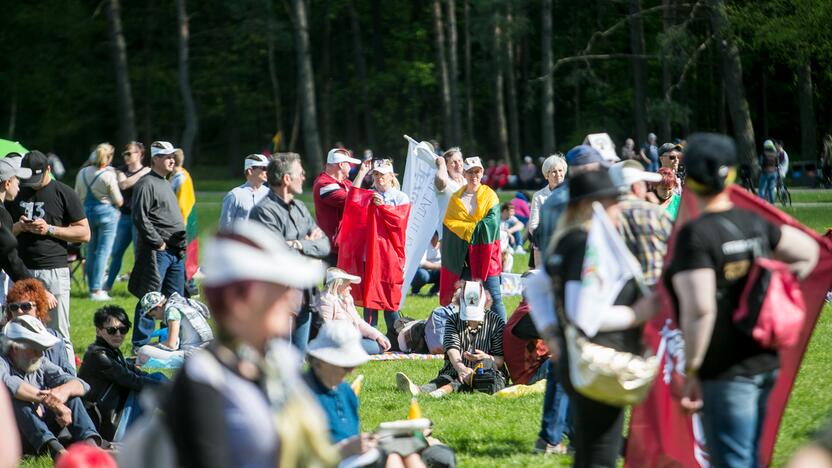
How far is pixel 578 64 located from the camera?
51.0 m

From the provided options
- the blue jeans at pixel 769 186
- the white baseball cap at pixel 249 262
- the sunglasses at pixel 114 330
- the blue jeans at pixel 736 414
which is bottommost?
the blue jeans at pixel 769 186

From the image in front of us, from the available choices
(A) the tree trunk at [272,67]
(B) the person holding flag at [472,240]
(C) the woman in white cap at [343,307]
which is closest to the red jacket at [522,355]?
(C) the woman in white cap at [343,307]

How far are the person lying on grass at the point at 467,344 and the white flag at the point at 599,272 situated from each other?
4588 millimetres

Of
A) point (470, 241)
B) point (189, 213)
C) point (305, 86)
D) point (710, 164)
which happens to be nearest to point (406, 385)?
point (470, 241)

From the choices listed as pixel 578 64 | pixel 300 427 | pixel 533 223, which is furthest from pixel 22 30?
pixel 300 427

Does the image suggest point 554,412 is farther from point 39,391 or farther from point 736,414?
point 39,391

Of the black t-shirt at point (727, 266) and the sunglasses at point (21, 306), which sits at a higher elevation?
the black t-shirt at point (727, 266)

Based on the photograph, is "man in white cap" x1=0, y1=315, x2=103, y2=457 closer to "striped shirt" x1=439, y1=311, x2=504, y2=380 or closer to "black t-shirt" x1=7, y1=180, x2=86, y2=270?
"black t-shirt" x1=7, y1=180, x2=86, y2=270

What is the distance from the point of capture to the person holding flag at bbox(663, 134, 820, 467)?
13.9 ft

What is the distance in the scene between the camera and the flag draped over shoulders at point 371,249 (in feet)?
38.1

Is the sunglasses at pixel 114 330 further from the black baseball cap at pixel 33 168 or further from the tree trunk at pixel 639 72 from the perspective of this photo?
the tree trunk at pixel 639 72

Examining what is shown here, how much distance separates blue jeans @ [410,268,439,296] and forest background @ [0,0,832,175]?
2709 cm

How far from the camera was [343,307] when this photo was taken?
10.6 meters

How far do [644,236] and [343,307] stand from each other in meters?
5.88
